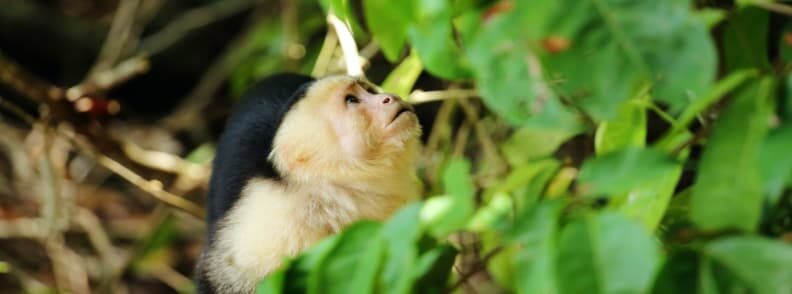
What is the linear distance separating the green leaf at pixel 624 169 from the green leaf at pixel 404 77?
2.87ft

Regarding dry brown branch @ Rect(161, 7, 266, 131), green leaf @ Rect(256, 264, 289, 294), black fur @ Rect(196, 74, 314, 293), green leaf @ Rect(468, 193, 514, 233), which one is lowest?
dry brown branch @ Rect(161, 7, 266, 131)

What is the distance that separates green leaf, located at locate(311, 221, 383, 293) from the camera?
0.93m

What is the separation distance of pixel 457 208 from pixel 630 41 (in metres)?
0.23

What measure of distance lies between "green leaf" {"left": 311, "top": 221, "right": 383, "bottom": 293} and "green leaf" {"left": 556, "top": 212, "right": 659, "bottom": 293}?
202 millimetres

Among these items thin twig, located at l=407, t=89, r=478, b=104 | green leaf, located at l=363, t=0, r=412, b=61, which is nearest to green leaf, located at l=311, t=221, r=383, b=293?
green leaf, located at l=363, t=0, r=412, b=61

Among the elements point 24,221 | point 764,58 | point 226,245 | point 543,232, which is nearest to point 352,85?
point 226,245

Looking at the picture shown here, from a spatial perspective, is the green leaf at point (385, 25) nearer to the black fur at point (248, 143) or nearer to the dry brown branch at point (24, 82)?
the black fur at point (248, 143)

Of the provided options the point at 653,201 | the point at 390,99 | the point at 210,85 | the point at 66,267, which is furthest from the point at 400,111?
the point at 210,85

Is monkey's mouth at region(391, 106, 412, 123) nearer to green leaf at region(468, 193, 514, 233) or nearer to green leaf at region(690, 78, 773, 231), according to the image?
green leaf at region(468, 193, 514, 233)

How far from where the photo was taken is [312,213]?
171 cm

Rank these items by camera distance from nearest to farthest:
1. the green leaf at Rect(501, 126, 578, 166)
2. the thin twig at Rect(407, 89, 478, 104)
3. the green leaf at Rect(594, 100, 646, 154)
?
1. the green leaf at Rect(594, 100, 646, 154)
2. the green leaf at Rect(501, 126, 578, 166)
3. the thin twig at Rect(407, 89, 478, 104)

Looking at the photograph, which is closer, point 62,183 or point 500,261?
point 500,261

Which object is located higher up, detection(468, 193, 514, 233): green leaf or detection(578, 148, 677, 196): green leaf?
detection(578, 148, 677, 196): green leaf

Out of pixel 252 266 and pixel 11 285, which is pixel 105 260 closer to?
pixel 11 285
